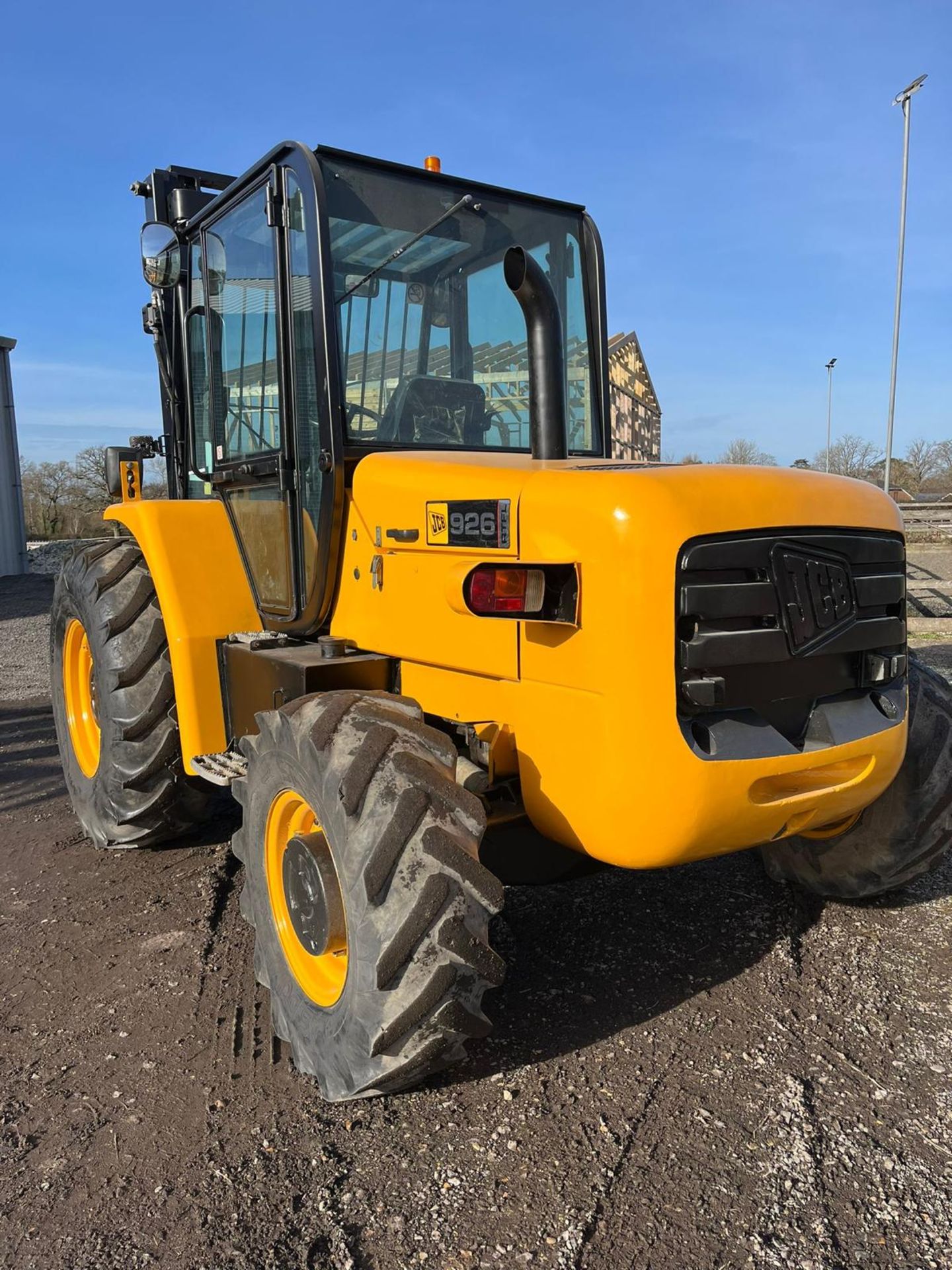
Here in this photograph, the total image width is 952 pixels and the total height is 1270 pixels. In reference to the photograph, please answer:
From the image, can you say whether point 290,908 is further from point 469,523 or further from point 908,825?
point 908,825

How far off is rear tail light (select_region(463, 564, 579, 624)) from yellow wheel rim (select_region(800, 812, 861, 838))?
1386mm

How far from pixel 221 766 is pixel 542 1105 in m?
1.68

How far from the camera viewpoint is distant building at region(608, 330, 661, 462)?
14.0ft

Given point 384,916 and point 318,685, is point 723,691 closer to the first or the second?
point 384,916

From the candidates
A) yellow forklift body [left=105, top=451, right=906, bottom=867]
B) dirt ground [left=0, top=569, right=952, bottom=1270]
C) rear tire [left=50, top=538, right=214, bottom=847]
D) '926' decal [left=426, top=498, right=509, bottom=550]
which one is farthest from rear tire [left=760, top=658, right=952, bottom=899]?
rear tire [left=50, top=538, right=214, bottom=847]

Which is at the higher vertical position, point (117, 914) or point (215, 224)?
point (215, 224)

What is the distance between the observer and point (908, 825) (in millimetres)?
3256

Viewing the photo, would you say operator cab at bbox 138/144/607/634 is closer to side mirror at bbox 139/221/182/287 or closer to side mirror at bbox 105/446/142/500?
side mirror at bbox 139/221/182/287

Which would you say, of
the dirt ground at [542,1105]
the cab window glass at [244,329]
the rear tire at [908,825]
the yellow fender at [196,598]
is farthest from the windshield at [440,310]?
the dirt ground at [542,1105]

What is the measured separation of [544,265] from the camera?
3705 millimetres

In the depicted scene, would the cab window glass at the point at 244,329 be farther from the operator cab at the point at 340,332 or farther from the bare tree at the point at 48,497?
the bare tree at the point at 48,497

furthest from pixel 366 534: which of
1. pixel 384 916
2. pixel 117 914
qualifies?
pixel 117 914

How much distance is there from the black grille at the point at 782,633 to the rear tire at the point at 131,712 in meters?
2.57

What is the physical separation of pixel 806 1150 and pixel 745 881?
1686 mm
